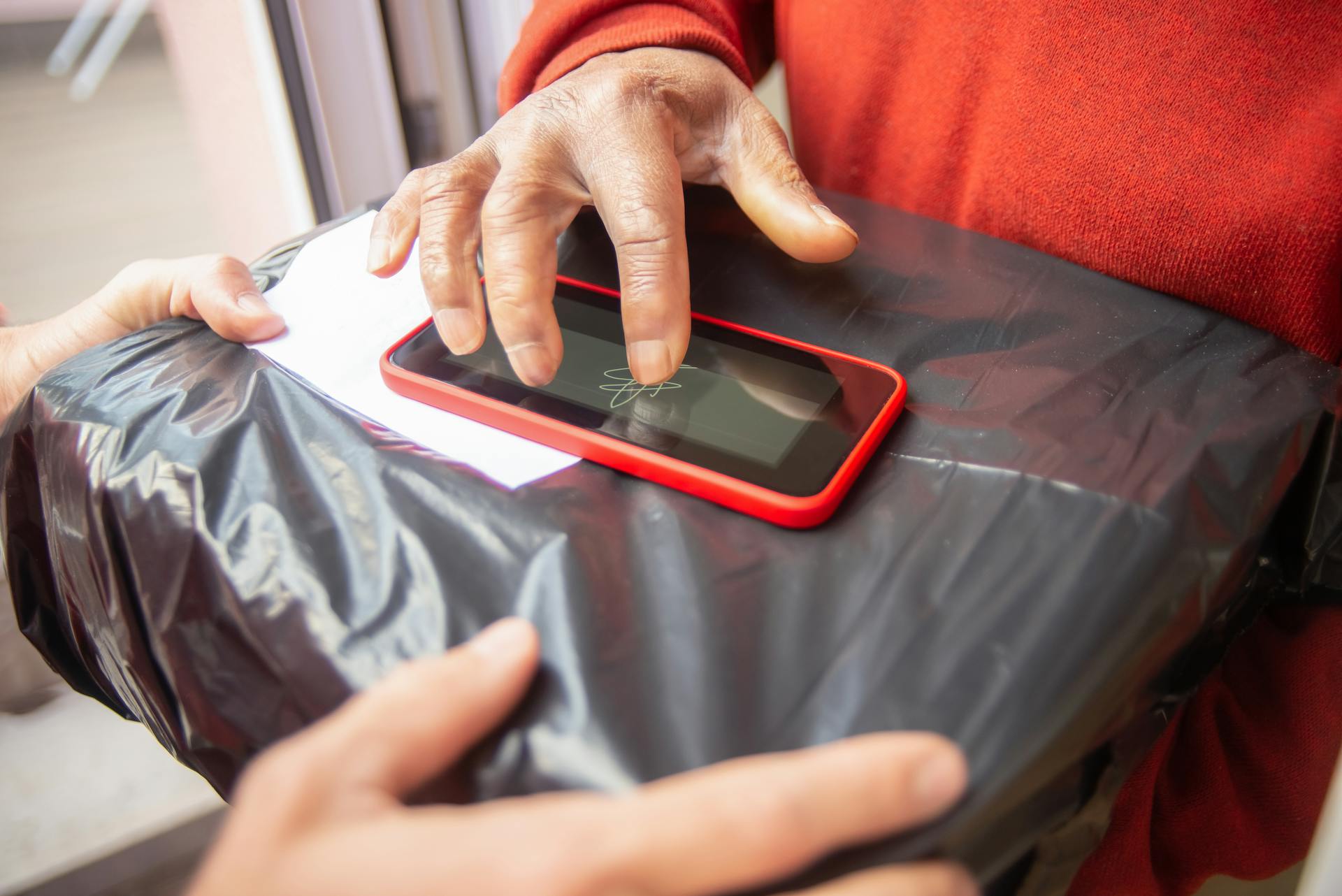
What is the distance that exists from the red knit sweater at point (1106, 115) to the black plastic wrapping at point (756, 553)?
0.04 metres

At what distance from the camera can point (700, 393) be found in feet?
1.37

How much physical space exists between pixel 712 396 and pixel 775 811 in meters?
0.21

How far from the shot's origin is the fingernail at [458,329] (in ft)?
1.41

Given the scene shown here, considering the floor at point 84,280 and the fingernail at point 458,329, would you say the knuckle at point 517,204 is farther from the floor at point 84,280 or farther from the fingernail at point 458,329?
the floor at point 84,280

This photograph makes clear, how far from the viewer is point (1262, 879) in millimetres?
498

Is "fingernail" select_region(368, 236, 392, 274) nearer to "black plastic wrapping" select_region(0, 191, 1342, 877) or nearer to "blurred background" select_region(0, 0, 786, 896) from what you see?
"black plastic wrapping" select_region(0, 191, 1342, 877)

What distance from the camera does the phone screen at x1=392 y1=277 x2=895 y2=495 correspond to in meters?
0.38

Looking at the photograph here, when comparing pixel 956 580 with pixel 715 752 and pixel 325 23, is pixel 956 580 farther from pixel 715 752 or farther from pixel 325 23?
pixel 325 23

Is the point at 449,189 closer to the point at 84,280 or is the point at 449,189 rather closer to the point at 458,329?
the point at 458,329

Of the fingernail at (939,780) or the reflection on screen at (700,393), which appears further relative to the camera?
the reflection on screen at (700,393)

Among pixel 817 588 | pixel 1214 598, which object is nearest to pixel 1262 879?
pixel 1214 598

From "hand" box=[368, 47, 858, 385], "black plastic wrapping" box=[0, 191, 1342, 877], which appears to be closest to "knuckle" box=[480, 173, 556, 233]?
"hand" box=[368, 47, 858, 385]

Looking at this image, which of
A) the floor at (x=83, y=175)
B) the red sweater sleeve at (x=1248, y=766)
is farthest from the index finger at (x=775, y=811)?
the floor at (x=83, y=175)
